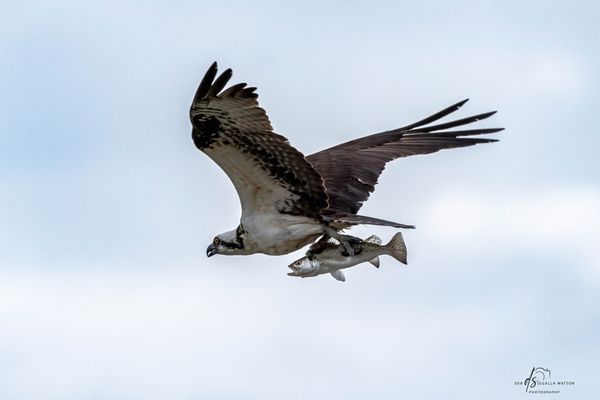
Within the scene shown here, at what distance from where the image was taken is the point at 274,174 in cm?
1553

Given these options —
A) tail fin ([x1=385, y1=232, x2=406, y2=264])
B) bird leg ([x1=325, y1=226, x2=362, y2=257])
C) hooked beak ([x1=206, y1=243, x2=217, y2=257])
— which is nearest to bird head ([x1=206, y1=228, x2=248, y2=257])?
hooked beak ([x1=206, y1=243, x2=217, y2=257])

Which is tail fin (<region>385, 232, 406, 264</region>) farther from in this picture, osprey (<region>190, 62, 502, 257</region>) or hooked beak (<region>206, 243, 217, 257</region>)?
hooked beak (<region>206, 243, 217, 257</region>)

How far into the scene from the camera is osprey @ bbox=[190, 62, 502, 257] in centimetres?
1474

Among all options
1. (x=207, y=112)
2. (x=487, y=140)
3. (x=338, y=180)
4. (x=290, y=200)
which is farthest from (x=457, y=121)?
(x=207, y=112)

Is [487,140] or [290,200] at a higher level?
[487,140]

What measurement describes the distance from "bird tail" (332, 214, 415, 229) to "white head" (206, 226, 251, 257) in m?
1.19

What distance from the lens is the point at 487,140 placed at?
57.6 feet

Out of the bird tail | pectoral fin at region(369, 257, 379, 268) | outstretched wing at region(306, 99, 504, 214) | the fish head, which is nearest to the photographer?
the bird tail

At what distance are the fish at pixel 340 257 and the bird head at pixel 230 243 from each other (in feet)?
2.07

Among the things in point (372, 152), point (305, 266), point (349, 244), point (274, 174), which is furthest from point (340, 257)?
point (372, 152)

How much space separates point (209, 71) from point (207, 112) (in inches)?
24.4

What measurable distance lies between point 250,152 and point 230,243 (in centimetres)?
150

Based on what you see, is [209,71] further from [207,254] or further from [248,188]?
[207,254]

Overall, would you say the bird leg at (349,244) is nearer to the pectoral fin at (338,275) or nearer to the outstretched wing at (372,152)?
the pectoral fin at (338,275)
